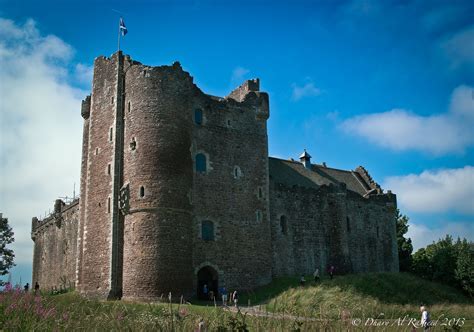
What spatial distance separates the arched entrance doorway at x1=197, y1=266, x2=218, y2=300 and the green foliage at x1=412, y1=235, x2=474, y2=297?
68.2ft

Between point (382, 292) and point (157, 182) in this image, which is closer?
point (157, 182)

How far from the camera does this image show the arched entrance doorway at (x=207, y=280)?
32.8 m

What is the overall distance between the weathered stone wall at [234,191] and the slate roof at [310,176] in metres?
3.24

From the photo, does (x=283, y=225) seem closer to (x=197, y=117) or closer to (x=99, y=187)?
Answer: (x=197, y=117)

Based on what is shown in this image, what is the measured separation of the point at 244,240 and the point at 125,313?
24.9 meters

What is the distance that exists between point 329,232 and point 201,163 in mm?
12456

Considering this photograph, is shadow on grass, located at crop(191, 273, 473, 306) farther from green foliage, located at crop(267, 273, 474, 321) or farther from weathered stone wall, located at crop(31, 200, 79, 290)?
weathered stone wall, located at crop(31, 200, 79, 290)

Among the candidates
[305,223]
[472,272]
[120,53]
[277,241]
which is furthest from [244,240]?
[472,272]

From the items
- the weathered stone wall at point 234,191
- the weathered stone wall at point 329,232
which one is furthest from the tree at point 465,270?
the weathered stone wall at point 234,191

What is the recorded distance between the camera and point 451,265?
44000mm

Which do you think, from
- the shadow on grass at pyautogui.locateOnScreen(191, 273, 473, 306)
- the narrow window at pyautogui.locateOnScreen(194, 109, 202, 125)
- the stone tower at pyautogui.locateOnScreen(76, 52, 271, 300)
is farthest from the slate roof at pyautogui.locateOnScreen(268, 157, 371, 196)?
the shadow on grass at pyautogui.locateOnScreen(191, 273, 473, 306)

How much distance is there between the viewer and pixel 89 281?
32.0 meters

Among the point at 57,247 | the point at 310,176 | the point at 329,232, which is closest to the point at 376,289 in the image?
the point at 329,232

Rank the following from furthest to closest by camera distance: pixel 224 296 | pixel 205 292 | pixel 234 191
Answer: pixel 234 191
pixel 205 292
pixel 224 296
